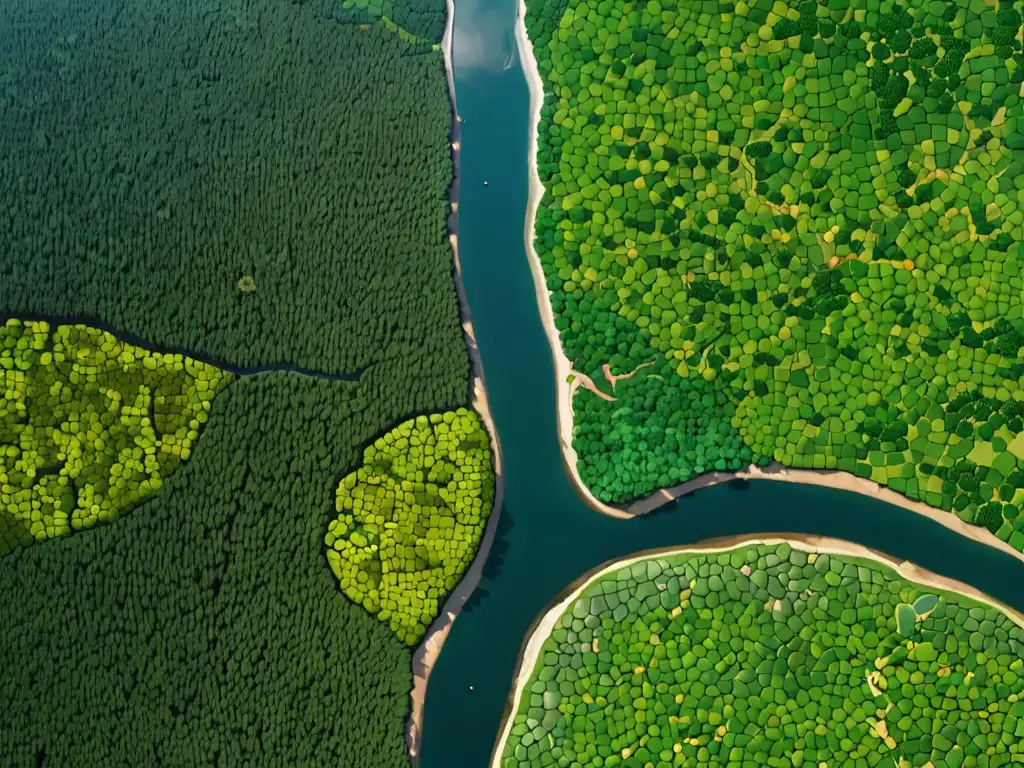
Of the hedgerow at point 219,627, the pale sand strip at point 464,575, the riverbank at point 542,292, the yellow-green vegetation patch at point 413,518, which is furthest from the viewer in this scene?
the riverbank at point 542,292

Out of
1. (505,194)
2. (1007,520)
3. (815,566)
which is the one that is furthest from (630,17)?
(1007,520)

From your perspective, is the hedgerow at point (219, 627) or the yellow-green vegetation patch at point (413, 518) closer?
the hedgerow at point (219, 627)

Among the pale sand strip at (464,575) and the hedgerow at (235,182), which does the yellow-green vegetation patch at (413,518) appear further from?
the hedgerow at (235,182)

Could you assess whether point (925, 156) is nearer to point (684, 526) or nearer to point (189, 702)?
point (684, 526)

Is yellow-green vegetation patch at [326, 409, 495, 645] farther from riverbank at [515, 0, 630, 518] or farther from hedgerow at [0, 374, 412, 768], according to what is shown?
riverbank at [515, 0, 630, 518]

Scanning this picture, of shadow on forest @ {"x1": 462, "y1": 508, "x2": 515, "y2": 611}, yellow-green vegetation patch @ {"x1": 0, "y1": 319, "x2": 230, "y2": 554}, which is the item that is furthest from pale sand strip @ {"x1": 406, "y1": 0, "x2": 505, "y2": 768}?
yellow-green vegetation patch @ {"x1": 0, "y1": 319, "x2": 230, "y2": 554}

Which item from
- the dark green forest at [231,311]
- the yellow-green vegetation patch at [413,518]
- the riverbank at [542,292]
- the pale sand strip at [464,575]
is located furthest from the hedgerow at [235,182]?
the riverbank at [542,292]

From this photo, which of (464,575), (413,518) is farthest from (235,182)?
(464,575)

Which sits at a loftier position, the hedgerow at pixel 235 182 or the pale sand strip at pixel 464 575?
the hedgerow at pixel 235 182
